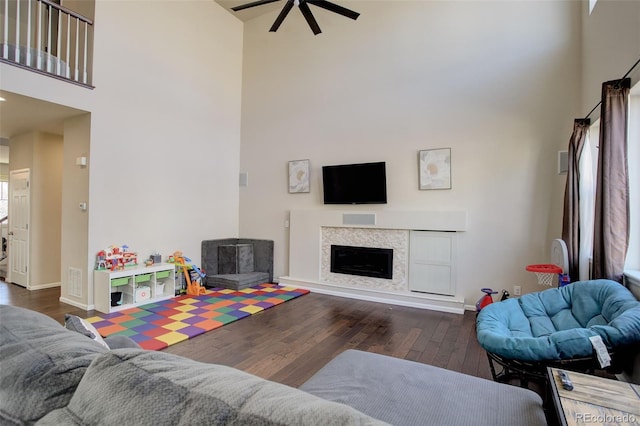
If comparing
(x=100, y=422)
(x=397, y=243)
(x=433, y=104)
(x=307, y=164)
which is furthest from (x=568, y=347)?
(x=307, y=164)

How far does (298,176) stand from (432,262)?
9.14ft

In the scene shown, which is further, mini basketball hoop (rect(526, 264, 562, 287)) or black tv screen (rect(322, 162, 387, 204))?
black tv screen (rect(322, 162, 387, 204))

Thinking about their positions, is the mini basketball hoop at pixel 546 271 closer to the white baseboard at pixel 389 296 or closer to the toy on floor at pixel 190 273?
the white baseboard at pixel 389 296

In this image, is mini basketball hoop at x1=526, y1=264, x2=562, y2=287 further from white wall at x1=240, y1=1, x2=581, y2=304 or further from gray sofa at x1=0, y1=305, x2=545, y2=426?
gray sofa at x1=0, y1=305, x2=545, y2=426

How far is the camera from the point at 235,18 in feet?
21.5

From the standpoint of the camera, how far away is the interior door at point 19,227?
212 inches

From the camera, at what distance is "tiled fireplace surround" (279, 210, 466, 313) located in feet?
15.3

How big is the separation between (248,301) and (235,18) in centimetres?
564

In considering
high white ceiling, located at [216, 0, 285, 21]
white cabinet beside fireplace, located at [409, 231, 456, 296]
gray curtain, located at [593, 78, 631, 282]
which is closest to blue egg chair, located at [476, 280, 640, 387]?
gray curtain, located at [593, 78, 631, 282]

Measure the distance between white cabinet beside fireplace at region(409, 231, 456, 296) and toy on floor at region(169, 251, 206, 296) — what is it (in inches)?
135

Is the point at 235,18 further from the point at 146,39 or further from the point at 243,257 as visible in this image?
the point at 243,257

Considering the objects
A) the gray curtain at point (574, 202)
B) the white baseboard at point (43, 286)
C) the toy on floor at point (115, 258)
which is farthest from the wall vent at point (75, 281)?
the gray curtain at point (574, 202)

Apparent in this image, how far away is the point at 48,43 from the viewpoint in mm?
3959

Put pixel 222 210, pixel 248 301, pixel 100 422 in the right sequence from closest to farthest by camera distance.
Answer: pixel 100 422 → pixel 248 301 → pixel 222 210
